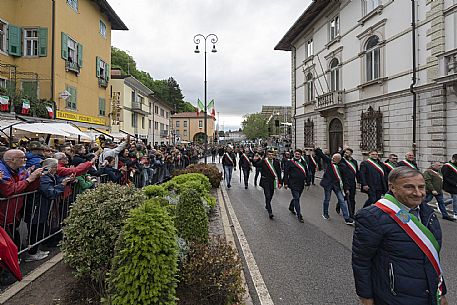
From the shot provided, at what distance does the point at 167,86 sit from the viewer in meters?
87.2

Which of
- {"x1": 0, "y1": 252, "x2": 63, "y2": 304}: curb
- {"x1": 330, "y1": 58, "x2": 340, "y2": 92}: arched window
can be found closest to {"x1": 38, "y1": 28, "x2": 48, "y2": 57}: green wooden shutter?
{"x1": 0, "y1": 252, "x2": 63, "y2": 304}: curb

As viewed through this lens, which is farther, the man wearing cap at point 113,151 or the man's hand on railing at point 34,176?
the man wearing cap at point 113,151

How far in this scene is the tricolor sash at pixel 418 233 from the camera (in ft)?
7.26

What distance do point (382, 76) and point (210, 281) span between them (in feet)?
59.5

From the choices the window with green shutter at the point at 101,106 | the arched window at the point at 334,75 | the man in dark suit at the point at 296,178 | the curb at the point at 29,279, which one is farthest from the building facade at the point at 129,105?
the curb at the point at 29,279

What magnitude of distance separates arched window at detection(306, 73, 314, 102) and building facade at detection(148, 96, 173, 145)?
2204 centimetres

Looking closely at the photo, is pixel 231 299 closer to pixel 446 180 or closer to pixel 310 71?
pixel 446 180

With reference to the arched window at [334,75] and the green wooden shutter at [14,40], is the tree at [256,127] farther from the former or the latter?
the green wooden shutter at [14,40]

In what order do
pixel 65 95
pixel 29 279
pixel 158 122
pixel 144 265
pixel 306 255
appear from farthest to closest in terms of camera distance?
1. pixel 158 122
2. pixel 65 95
3. pixel 306 255
4. pixel 29 279
5. pixel 144 265

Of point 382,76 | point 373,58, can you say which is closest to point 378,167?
point 382,76

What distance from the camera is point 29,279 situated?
13.1ft

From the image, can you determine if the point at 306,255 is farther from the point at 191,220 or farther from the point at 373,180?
the point at 373,180

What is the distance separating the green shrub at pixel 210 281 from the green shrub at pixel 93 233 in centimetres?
91

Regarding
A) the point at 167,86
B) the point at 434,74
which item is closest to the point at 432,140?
the point at 434,74
